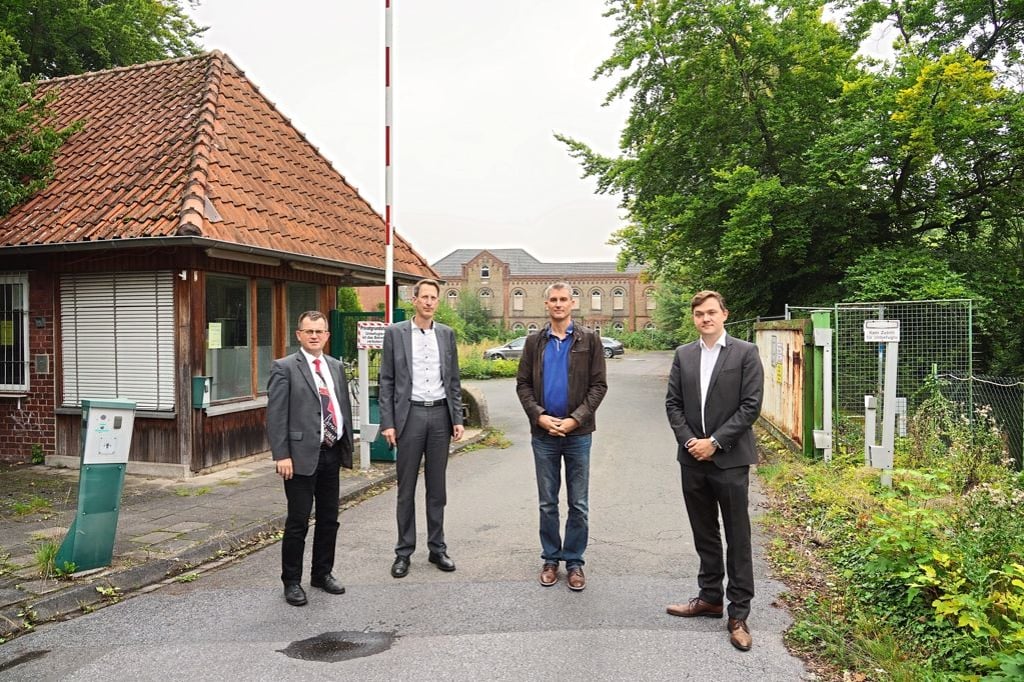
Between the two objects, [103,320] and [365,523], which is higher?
[103,320]

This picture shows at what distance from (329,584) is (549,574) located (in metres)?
1.50

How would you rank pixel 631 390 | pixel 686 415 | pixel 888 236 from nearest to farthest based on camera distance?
pixel 686 415
pixel 888 236
pixel 631 390

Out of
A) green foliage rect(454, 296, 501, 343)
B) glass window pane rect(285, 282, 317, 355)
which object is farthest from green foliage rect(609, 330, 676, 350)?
glass window pane rect(285, 282, 317, 355)

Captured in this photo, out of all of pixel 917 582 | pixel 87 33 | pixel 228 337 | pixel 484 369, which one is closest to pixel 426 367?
pixel 917 582

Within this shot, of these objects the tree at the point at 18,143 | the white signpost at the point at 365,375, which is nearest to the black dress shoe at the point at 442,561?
the white signpost at the point at 365,375

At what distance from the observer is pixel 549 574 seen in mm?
5285

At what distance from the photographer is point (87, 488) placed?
5445 mm

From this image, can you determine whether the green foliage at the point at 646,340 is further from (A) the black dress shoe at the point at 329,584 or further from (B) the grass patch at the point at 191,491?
(A) the black dress shoe at the point at 329,584

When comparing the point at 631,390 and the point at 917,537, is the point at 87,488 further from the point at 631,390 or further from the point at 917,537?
the point at 631,390

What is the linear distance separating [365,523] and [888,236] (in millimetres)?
15451

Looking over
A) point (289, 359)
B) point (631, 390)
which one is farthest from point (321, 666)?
point (631, 390)

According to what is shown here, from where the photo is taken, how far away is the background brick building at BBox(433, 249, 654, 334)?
230ft

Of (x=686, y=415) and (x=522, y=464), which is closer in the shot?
(x=686, y=415)

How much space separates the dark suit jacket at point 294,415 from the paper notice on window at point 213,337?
15.7ft
